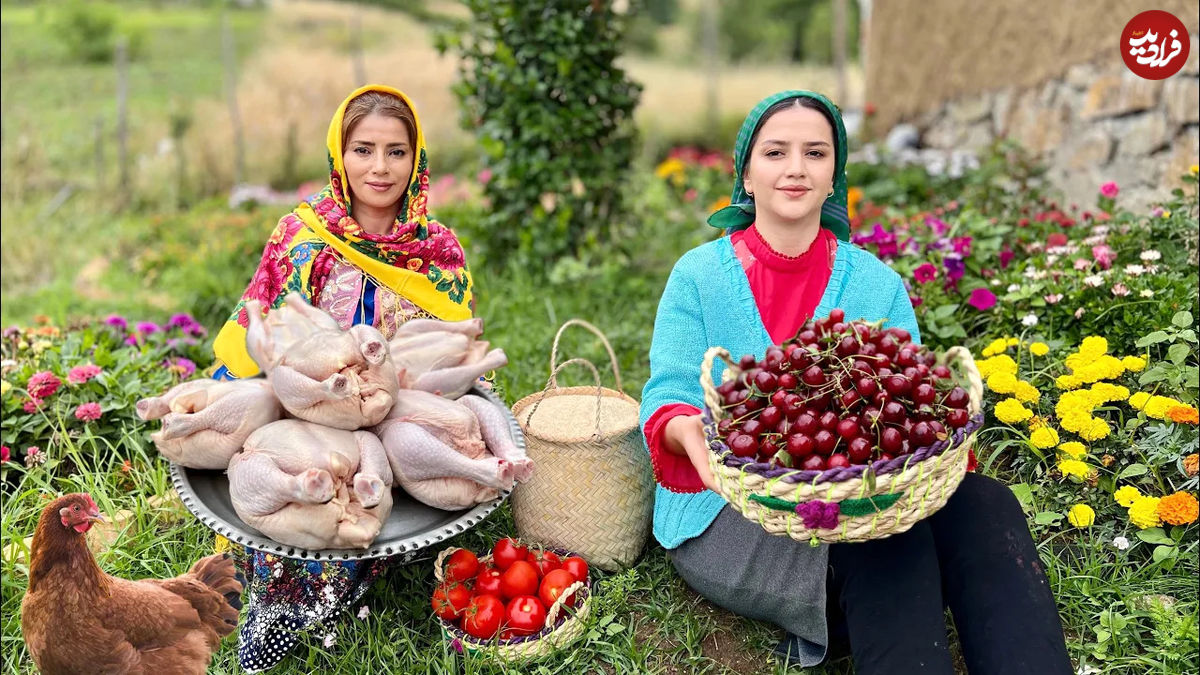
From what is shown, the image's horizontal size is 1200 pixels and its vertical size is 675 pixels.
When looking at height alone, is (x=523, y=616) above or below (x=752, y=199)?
below

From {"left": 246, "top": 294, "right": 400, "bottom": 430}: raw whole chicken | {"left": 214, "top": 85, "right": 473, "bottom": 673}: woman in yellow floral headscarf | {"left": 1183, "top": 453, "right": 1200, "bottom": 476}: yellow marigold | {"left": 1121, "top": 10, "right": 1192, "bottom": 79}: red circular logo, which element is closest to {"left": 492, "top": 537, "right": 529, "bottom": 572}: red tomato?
{"left": 214, "top": 85, "right": 473, "bottom": 673}: woman in yellow floral headscarf

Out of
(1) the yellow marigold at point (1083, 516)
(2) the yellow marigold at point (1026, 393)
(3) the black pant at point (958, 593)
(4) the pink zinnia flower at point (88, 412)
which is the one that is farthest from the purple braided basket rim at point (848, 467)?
(4) the pink zinnia flower at point (88, 412)

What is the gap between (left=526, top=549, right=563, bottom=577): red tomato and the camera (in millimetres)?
2424

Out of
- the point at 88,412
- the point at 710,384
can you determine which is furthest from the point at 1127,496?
the point at 88,412

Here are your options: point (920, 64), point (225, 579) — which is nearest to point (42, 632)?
point (225, 579)

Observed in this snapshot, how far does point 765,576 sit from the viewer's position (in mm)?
2188

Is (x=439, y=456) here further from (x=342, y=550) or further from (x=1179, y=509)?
(x=1179, y=509)

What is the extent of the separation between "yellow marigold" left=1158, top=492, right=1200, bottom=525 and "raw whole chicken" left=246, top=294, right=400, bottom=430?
2.10m

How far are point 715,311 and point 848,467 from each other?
2.57 feet

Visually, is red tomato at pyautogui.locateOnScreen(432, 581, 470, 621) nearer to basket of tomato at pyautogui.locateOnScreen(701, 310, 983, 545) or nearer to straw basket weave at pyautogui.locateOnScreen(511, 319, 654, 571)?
straw basket weave at pyautogui.locateOnScreen(511, 319, 654, 571)

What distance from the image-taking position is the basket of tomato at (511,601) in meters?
2.26

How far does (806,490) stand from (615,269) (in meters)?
3.26

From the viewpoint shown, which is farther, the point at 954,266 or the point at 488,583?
the point at 954,266

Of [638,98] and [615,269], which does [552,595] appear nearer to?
[615,269]
